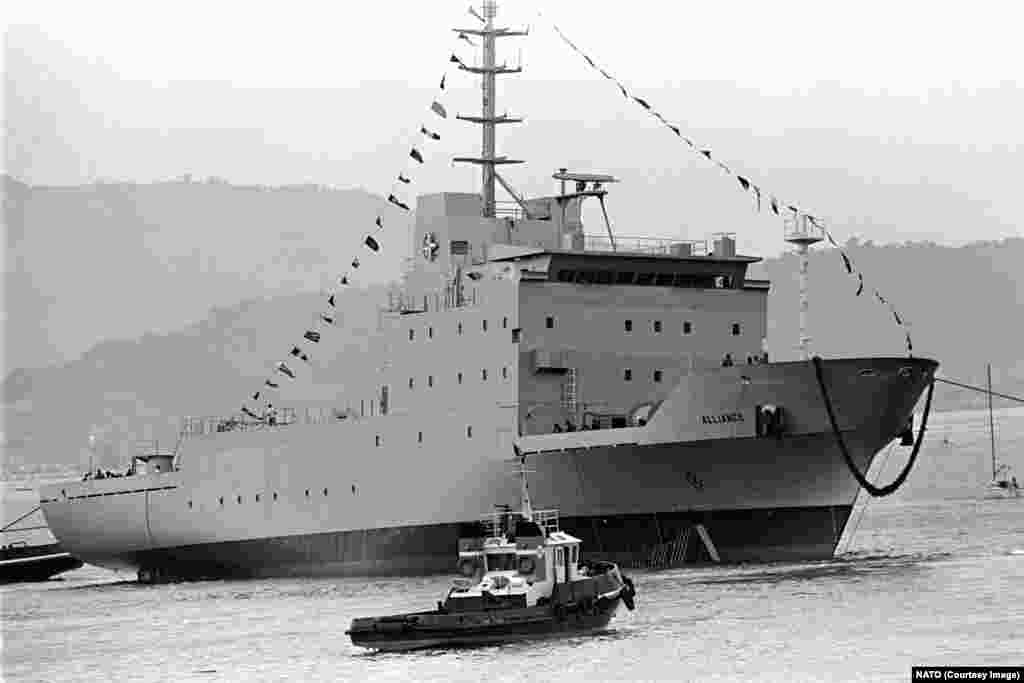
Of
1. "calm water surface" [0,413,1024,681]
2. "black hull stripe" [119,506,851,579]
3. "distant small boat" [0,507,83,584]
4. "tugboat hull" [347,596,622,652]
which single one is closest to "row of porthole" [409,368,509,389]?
"black hull stripe" [119,506,851,579]

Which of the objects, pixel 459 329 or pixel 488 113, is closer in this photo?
pixel 459 329

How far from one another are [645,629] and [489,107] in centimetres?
1950

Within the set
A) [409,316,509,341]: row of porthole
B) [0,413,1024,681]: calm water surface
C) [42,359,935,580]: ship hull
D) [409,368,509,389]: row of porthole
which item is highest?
[409,316,509,341]: row of porthole

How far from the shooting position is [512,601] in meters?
32.3

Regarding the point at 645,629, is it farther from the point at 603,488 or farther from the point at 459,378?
the point at 459,378

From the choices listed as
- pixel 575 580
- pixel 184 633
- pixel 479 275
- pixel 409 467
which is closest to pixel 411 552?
pixel 409 467

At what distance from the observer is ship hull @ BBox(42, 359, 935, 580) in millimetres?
41469

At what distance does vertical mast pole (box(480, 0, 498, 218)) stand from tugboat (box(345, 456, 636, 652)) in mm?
17044

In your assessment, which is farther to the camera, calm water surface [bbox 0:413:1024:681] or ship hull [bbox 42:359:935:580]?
ship hull [bbox 42:359:935:580]

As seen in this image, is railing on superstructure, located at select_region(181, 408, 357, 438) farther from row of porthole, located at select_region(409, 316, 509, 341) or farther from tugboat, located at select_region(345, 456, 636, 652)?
tugboat, located at select_region(345, 456, 636, 652)

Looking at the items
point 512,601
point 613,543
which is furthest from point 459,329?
point 512,601

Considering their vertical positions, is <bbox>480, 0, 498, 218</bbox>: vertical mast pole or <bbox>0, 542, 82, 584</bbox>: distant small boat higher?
<bbox>480, 0, 498, 218</bbox>: vertical mast pole

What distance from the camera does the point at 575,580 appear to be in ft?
109

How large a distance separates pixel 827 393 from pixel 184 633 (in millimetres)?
12488
